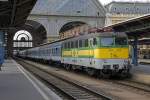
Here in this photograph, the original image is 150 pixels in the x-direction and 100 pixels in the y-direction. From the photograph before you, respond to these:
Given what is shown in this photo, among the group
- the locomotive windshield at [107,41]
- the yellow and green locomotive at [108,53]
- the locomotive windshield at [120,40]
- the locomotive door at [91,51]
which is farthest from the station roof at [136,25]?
the locomotive door at [91,51]

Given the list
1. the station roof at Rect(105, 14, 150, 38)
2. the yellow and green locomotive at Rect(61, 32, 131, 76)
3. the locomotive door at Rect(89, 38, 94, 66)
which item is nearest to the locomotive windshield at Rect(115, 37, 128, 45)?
the yellow and green locomotive at Rect(61, 32, 131, 76)

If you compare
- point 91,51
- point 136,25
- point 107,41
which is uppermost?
point 136,25

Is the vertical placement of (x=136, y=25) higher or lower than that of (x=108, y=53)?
higher

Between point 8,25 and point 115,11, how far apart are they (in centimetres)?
7403

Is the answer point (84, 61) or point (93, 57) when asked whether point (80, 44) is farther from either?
point (93, 57)

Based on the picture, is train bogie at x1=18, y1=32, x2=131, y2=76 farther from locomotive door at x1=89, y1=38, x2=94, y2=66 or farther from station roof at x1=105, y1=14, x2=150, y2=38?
station roof at x1=105, y1=14, x2=150, y2=38

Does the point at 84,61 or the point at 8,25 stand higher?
the point at 8,25

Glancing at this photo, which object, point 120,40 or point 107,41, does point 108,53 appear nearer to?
point 107,41

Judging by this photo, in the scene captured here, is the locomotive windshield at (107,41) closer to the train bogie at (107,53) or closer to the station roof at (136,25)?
the train bogie at (107,53)

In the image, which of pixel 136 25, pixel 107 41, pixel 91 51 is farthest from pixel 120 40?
pixel 136 25

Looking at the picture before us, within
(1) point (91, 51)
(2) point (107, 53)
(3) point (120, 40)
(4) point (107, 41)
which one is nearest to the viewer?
(2) point (107, 53)

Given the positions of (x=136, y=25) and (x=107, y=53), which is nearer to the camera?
(x=107, y=53)

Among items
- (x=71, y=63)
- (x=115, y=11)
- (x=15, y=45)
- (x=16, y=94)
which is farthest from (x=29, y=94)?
(x=15, y=45)

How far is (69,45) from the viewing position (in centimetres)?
3697
